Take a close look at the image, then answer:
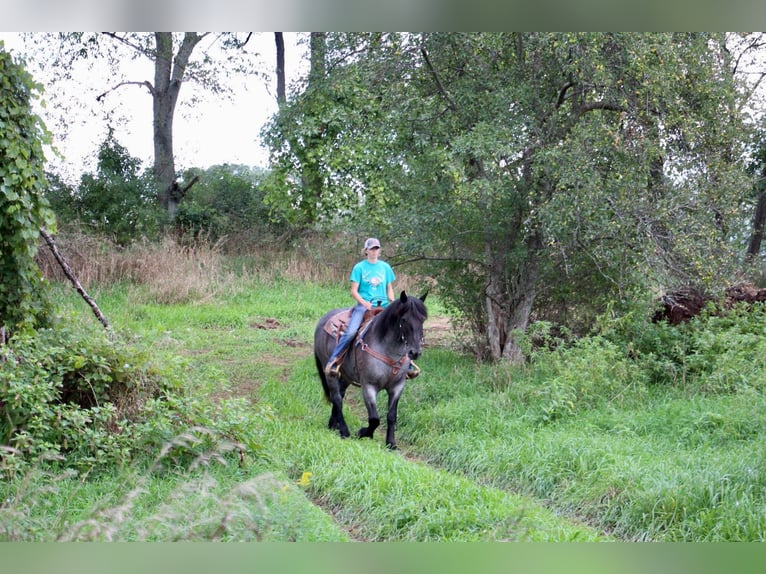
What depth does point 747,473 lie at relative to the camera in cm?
535

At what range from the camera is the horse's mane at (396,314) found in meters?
7.42

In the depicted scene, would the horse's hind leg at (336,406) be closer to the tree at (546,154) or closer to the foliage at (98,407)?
the foliage at (98,407)

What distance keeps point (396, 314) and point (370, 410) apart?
1.16 metres

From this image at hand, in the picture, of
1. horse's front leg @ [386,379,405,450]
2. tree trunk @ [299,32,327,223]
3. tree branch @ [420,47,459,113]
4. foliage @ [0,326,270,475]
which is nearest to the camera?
foliage @ [0,326,270,475]

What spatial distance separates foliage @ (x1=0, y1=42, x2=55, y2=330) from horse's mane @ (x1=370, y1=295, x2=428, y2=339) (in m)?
3.50

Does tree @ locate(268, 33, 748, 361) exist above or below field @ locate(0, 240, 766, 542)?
above

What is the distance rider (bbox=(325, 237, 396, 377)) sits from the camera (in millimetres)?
8117

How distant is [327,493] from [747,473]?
129 inches

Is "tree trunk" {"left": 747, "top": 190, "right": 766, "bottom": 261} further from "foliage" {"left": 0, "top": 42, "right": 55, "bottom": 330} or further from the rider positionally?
"foliage" {"left": 0, "top": 42, "right": 55, "bottom": 330}

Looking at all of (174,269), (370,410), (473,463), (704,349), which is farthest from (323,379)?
(174,269)

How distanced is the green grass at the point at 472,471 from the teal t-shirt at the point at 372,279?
1.55 metres

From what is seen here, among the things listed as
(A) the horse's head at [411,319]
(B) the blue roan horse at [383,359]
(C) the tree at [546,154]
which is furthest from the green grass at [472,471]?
(C) the tree at [546,154]

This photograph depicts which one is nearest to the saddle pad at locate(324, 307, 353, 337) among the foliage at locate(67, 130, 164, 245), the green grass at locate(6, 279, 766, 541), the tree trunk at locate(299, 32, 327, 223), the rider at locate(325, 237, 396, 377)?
the rider at locate(325, 237, 396, 377)
